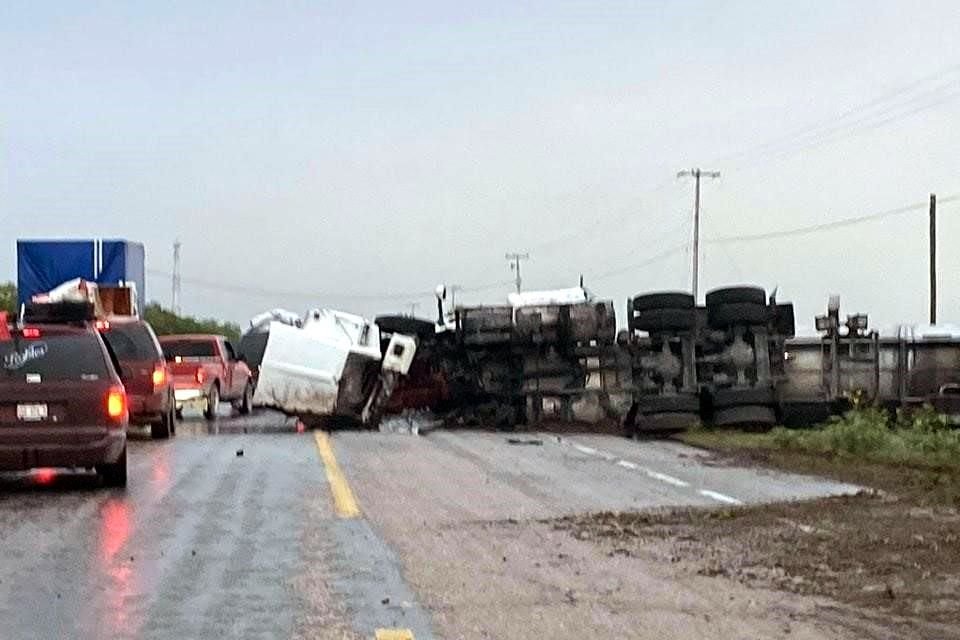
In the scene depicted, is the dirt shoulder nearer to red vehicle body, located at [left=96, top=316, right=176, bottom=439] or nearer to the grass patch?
the grass patch

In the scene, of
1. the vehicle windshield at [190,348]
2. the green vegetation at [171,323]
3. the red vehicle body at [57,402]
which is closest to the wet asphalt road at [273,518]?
the red vehicle body at [57,402]

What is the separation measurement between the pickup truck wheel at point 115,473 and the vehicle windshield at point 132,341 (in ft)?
30.9

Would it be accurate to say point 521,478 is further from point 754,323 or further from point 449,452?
point 754,323

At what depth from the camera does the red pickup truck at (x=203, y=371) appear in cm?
3378

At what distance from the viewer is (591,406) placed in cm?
2995

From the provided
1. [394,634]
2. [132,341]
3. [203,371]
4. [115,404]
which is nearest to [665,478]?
[115,404]

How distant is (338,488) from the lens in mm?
17406

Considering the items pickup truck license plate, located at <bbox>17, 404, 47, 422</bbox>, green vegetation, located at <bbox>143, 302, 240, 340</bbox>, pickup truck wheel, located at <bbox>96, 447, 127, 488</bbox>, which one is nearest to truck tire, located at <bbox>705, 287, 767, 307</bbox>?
pickup truck wheel, located at <bbox>96, 447, 127, 488</bbox>

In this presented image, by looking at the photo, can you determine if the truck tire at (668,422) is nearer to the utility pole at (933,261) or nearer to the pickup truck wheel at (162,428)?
the pickup truck wheel at (162,428)

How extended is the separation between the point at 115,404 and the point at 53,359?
771 millimetres

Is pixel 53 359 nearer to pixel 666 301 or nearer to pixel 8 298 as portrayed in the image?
pixel 666 301

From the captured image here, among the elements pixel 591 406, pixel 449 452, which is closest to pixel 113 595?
pixel 449 452

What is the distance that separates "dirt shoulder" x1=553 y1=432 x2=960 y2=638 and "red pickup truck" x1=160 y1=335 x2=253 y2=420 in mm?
18956

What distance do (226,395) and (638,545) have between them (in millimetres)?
25403
